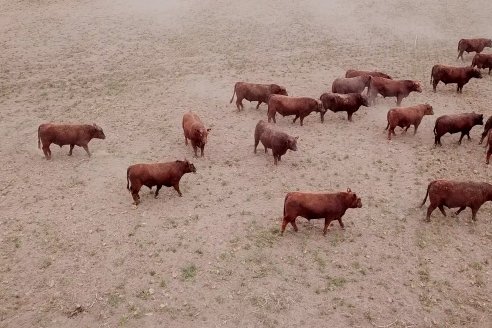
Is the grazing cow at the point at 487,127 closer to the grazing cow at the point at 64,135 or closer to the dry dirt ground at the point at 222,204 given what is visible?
the dry dirt ground at the point at 222,204

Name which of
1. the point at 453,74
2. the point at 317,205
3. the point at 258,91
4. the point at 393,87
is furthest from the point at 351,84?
the point at 317,205

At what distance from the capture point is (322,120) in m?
14.9

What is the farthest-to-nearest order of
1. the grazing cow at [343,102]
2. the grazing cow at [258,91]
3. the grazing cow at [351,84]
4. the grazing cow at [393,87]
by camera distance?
the grazing cow at [351,84] < the grazing cow at [393,87] < the grazing cow at [258,91] < the grazing cow at [343,102]

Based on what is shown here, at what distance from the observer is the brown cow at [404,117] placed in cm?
1362

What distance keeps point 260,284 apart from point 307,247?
4.78 feet

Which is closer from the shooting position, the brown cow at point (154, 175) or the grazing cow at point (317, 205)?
the grazing cow at point (317, 205)

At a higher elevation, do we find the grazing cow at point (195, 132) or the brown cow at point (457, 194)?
the grazing cow at point (195, 132)

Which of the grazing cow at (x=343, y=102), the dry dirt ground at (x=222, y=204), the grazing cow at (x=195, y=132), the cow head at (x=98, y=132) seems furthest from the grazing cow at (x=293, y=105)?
the cow head at (x=98, y=132)

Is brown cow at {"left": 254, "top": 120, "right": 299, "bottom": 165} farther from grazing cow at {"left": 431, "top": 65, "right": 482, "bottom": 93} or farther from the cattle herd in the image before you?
grazing cow at {"left": 431, "top": 65, "right": 482, "bottom": 93}

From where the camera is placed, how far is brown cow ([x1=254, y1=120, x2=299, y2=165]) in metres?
12.3

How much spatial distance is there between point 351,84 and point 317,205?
7.98 metres

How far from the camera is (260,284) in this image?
842cm

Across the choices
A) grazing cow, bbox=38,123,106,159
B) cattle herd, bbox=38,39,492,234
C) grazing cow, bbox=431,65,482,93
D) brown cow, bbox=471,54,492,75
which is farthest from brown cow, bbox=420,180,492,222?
brown cow, bbox=471,54,492,75

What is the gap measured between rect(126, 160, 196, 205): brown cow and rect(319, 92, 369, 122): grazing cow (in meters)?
5.92
